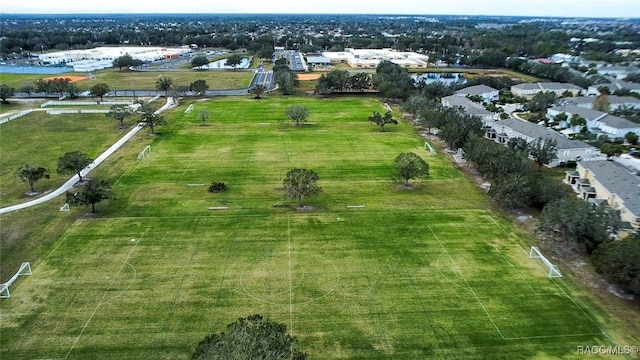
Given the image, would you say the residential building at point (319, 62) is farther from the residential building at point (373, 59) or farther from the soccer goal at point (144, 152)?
the soccer goal at point (144, 152)

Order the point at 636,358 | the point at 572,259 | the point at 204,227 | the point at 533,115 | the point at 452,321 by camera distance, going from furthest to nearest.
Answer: the point at 533,115
the point at 204,227
the point at 572,259
the point at 452,321
the point at 636,358

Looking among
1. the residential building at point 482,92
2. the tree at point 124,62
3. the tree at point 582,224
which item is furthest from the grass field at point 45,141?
the residential building at point 482,92

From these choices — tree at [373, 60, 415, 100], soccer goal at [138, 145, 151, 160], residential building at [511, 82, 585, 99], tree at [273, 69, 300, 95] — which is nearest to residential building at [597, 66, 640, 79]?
residential building at [511, 82, 585, 99]

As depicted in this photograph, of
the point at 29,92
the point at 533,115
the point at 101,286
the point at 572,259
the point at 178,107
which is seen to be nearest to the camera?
the point at 101,286

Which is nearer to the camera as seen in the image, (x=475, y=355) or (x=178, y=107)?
(x=475, y=355)

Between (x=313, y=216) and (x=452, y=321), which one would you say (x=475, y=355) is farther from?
(x=313, y=216)

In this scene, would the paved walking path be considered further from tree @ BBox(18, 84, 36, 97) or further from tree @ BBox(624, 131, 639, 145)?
tree @ BBox(624, 131, 639, 145)

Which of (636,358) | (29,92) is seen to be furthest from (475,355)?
(29,92)
